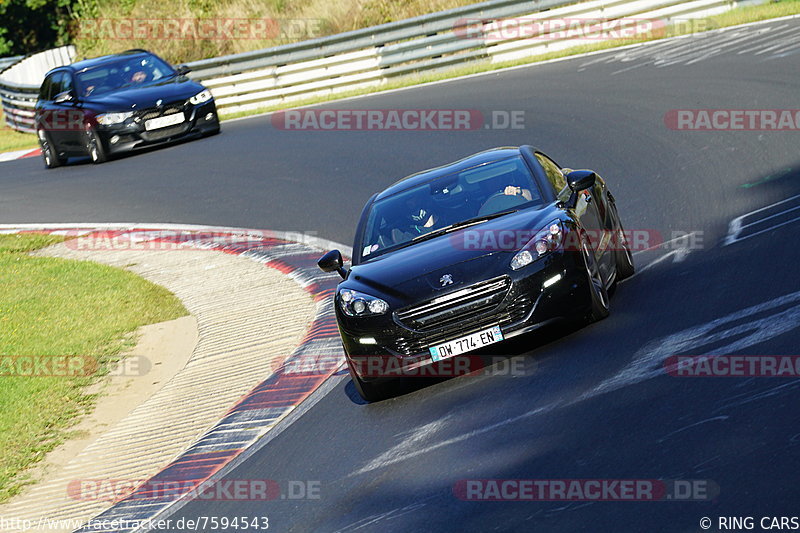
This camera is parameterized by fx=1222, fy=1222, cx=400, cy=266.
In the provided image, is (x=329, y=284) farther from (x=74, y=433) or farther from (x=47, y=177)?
(x=47, y=177)

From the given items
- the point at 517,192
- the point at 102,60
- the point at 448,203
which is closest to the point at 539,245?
the point at 517,192

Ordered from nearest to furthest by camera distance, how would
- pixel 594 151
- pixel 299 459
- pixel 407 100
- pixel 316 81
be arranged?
pixel 299 459 → pixel 594 151 → pixel 407 100 → pixel 316 81

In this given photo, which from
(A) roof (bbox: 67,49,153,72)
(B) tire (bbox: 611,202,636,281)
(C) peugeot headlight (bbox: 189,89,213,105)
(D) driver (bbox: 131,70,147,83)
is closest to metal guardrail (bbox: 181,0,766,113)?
(A) roof (bbox: 67,49,153,72)

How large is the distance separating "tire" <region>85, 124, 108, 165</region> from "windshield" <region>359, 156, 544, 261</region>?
45.6 feet

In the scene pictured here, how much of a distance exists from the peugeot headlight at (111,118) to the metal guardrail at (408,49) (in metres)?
5.38

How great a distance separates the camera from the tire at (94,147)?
75.0 feet

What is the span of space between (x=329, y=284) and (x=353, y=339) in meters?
4.07

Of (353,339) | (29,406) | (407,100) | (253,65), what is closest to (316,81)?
(253,65)

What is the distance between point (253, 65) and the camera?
90.3ft

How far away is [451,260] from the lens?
876cm

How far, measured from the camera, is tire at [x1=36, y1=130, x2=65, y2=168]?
24.0 metres

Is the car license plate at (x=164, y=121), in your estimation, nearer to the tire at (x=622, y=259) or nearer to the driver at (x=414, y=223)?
the driver at (x=414, y=223)

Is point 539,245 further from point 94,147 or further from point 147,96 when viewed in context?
point 94,147

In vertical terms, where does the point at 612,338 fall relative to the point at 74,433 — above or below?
above
